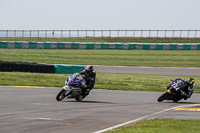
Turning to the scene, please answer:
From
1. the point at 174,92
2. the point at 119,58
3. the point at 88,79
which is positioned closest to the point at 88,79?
the point at 88,79

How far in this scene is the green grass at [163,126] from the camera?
10.7 meters

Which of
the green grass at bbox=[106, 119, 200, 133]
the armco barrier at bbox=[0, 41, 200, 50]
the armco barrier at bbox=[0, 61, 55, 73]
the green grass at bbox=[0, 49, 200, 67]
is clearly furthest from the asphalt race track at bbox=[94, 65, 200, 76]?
the green grass at bbox=[106, 119, 200, 133]

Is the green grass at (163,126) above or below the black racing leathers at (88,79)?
below

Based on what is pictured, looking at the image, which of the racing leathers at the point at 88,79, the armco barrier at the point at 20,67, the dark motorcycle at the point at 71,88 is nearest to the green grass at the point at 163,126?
the dark motorcycle at the point at 71,88

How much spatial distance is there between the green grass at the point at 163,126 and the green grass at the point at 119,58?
2892 centimetres

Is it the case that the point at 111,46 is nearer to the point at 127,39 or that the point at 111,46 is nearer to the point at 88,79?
the point at 127,39

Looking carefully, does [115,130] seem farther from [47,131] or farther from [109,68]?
[109,68]

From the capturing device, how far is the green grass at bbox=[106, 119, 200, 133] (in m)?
10.7

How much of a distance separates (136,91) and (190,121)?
10.3 meters

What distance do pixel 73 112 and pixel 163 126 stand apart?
359cm

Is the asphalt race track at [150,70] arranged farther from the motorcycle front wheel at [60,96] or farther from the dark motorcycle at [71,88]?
the motorcycle front wheel at [60,96]

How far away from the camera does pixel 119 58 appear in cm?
4678

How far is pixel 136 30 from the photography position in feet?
256

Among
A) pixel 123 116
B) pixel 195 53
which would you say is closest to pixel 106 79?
pixel 123 116
